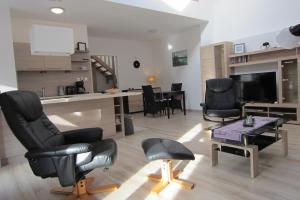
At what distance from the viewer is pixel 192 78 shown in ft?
22.9

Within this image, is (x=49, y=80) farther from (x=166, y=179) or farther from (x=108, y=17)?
(x=166, y=179)

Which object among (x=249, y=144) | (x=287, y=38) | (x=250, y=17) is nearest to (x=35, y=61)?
(x=249, y=144)

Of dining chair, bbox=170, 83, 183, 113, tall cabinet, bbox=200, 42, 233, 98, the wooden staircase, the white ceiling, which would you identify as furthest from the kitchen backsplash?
tall cabinet, bbox=200, 42, 233, 98

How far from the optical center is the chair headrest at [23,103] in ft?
5.79

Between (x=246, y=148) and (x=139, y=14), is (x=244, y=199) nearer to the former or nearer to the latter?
(x=246, y=148)

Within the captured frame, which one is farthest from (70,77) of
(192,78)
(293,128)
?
(293,128)

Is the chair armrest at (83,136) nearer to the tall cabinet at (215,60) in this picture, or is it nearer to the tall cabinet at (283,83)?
the tall cabinet at (283,83)

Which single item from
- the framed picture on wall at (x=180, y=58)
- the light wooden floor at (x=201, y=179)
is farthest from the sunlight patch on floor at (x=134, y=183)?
the framed picture on wall at (x=180, y=58)

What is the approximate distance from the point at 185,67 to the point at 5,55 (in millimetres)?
4985

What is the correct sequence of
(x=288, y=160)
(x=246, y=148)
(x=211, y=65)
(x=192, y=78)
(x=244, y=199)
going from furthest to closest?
(x=192, y=78), (x=211, y=65), (x=288, y=160), (x=246, y=148), (x=244, y=199)

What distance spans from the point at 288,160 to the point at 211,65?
11.8ft

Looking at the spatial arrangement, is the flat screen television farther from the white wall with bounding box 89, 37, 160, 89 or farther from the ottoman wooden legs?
the white wall with bounding box 89, 37, 160, 89

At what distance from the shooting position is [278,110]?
4789mm

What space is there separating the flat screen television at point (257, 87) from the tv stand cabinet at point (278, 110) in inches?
5.0
